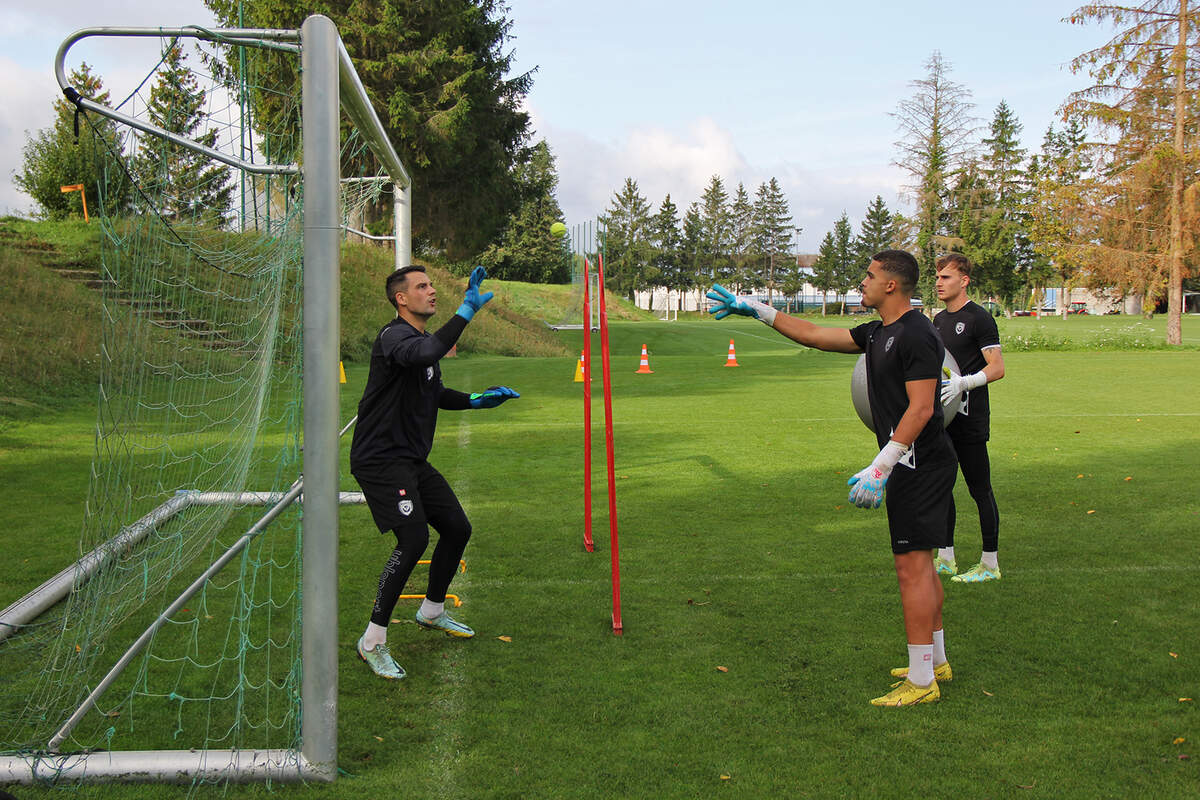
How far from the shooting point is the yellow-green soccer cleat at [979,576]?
19.9 ft

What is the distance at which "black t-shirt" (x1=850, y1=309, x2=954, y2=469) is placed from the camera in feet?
13.8

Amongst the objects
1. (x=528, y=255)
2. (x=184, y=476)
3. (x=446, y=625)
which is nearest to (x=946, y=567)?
Answer: (x=446, y=625)

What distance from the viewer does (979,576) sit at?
609 cm

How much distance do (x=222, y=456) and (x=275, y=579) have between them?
329 centimetres

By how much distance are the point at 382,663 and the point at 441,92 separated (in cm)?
2836

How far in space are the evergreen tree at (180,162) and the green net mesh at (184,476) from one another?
0.02m

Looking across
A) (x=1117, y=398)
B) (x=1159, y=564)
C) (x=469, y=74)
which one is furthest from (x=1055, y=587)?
(x=469, y=74)

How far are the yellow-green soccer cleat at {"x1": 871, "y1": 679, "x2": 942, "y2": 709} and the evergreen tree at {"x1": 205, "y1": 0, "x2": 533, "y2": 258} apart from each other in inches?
1057

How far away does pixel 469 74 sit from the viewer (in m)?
30.2

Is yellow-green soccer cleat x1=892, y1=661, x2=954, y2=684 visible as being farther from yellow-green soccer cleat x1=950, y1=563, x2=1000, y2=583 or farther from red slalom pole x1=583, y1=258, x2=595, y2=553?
red slalom pole x1=583, y1=258, x2=595, y2=553

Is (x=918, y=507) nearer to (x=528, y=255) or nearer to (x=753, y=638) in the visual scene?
(x=753, y=638)

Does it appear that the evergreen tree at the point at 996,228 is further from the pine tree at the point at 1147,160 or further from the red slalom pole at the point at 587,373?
the red slalom pole at the point at 587,373

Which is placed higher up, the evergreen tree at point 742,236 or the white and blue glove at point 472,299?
the evergreen tree at point 742,236

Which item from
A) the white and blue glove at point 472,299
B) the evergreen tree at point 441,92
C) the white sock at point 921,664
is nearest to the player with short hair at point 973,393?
the white sock at point 921,664
